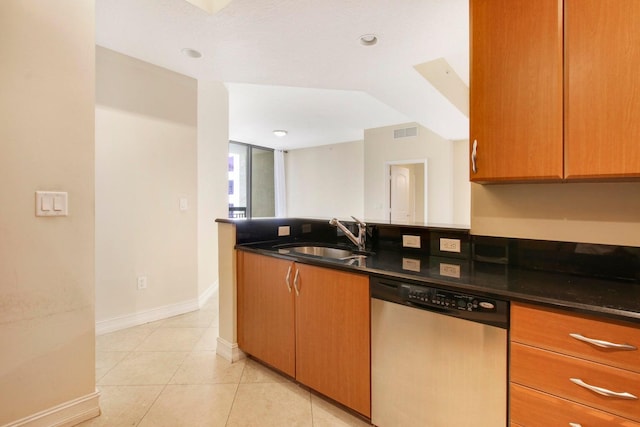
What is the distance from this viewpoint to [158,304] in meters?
2.99

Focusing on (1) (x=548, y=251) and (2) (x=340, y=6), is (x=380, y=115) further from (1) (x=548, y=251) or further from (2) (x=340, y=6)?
(1) (x=548, y=251)

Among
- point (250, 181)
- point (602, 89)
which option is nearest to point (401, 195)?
point (250, 181)

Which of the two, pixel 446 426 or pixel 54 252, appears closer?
pixel 446 426

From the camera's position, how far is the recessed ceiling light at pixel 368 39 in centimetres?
208

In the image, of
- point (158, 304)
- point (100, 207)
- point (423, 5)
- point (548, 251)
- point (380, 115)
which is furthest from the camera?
point (380, 115)

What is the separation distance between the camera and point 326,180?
7.34 m

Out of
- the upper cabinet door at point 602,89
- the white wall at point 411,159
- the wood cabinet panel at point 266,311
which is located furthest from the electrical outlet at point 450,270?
the white wall at point 411,159

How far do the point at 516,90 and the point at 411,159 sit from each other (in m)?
4.47

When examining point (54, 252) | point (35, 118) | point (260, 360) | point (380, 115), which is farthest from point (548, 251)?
point (380, 115)

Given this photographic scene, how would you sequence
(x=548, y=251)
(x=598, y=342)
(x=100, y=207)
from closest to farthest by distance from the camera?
(x=598, y=342)
(x=548, y=251)
(x=100, y=207)

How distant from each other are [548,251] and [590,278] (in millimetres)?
185

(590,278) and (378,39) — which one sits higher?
(378,39)

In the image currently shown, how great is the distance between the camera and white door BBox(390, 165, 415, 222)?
598 centimetres

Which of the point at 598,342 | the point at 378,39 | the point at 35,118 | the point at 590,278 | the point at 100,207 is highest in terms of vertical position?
the point at 378,39
